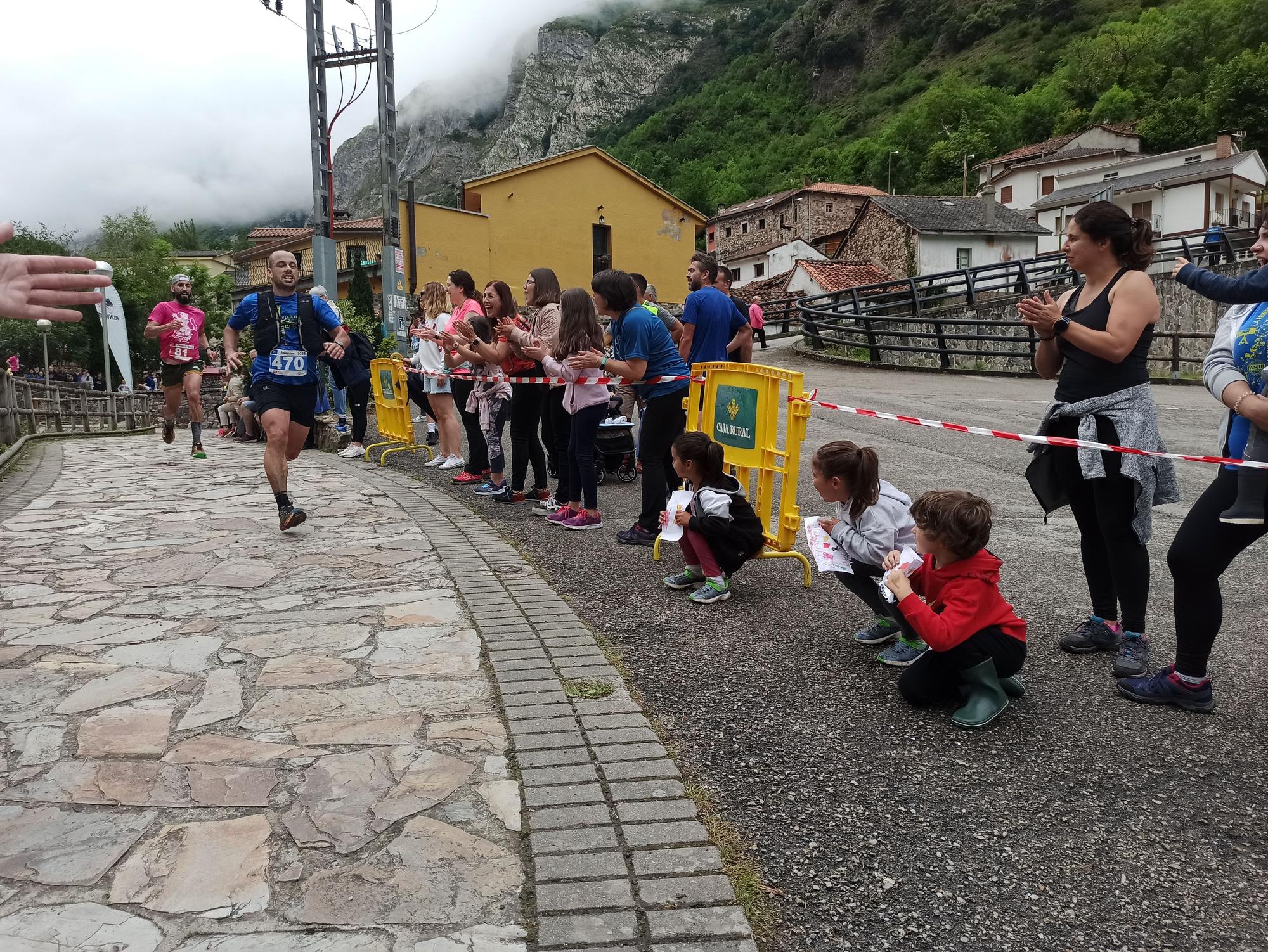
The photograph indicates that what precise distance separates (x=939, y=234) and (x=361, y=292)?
31501 mm

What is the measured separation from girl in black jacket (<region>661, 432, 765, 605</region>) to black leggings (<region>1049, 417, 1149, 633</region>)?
5.14 ft

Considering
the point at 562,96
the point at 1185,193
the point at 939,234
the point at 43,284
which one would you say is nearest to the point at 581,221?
the point at 939,234

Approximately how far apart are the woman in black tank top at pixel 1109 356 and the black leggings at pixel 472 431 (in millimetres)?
5894

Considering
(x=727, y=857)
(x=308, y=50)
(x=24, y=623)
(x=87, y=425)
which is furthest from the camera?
(x=87, y=425)

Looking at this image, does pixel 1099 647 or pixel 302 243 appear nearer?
pixel 1099 647

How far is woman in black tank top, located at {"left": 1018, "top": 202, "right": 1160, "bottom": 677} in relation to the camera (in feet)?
12.2

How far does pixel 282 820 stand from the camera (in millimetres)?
2723

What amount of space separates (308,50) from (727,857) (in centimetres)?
1652

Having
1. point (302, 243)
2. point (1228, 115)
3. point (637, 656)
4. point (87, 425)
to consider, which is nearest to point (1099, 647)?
point (637, 656)

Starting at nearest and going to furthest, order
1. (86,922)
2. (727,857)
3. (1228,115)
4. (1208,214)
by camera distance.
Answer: (86,922)
(727,857)
(1208,214)
(1228,115)

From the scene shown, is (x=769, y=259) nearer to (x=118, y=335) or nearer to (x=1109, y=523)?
(x=118, y=335)

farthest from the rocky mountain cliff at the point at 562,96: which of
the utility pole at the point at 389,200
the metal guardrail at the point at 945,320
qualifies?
the utility pole at the point at 389,200

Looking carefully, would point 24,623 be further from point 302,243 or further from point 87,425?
point 302,243

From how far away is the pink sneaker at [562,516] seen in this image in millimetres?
Answer: 7035
